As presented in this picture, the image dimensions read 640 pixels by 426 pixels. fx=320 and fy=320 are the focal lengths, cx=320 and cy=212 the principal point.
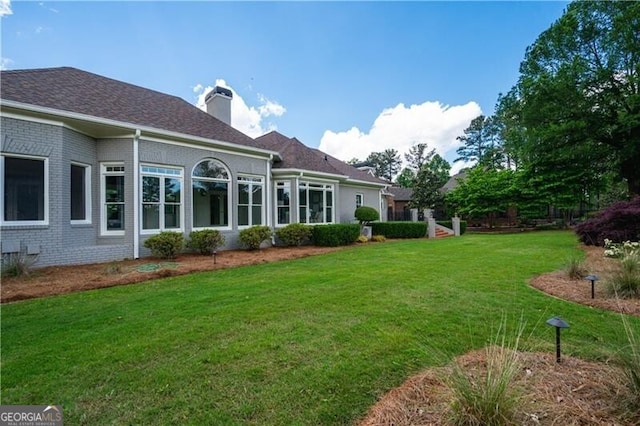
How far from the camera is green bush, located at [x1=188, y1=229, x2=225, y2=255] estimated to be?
10766 mm

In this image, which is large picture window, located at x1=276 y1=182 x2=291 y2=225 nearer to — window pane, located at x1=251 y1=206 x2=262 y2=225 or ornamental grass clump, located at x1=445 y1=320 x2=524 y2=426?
window pane, located at x1=251 y1=206 x2=262 y2=225

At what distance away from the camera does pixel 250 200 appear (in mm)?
13398

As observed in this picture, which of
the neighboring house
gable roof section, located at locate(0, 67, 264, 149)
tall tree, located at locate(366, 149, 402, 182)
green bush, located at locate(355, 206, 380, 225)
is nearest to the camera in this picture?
the neighboring house

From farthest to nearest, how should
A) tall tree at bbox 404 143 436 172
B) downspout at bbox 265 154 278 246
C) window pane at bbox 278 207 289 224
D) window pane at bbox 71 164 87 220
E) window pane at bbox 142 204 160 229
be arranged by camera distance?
tall tree at bbox 404 143 436 172 < window pane at bbox 278 207 289 224 < downspout at bbox 265 154 278 246 < window pane at bbox 142 204 160 229 < window pane at bbox 71 164 87 220

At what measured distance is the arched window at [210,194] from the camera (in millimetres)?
11859

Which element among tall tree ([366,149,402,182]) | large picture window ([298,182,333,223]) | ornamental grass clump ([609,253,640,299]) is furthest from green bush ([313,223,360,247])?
tall tree ([366,149,402,182])

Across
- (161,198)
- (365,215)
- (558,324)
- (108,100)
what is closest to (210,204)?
(161,198)

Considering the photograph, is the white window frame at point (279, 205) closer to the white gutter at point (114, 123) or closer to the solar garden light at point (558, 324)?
the white gutter at point (114, 123)

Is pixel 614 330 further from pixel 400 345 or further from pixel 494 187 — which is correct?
pixel 494 187

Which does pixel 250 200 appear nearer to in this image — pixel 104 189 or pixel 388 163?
pixel 104 189

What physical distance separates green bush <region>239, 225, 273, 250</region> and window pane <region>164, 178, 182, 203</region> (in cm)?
260

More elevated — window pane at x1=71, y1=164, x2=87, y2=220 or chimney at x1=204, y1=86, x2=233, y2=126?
chimney at x1=204, y1=86, x2=233, y2=126

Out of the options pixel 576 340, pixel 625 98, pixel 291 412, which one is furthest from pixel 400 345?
pixel 625 98

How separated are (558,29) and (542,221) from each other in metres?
16.5
